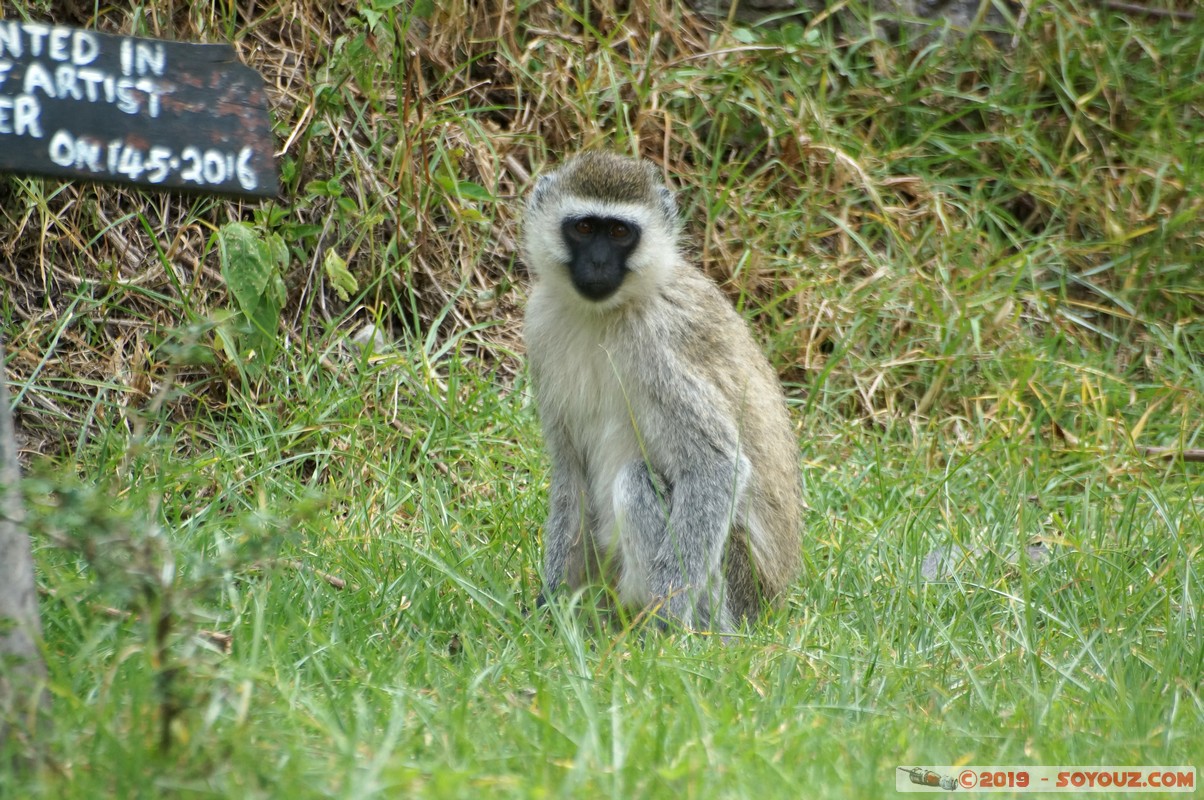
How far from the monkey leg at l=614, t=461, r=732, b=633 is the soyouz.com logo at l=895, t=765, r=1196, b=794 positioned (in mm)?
1544

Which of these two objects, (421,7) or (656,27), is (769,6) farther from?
(421,7)

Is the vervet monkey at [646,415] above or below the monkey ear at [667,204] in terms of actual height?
below

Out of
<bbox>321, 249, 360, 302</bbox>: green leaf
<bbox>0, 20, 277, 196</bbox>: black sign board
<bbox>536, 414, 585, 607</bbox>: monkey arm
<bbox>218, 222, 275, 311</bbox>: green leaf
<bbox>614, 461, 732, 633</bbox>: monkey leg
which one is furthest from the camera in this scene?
<bbox>321, 249, 360, 302</bbox>: green leaf

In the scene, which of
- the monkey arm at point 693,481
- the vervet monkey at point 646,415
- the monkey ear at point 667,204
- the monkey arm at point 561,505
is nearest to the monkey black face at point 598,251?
the vervet monkey at point 646,415

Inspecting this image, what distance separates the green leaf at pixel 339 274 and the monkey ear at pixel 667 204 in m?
1.96

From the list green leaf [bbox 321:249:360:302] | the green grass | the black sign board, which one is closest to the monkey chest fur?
the green grass

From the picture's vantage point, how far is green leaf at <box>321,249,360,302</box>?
624 cm

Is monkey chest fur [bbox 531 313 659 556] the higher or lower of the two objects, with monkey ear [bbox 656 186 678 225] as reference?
lower

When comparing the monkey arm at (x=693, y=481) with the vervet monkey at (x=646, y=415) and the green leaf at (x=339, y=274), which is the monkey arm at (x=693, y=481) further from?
the green leaf at (x=339, y=274)

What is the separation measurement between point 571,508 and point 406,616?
910 mm

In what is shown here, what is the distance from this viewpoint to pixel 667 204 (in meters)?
4.97

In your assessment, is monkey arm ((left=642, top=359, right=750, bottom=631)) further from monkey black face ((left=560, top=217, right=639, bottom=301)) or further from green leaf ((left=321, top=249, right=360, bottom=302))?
green leaf ((left=321, top=249, right=360, bottom=302))

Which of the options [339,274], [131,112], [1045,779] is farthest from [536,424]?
[1045,779]

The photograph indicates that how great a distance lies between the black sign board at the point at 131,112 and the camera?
A: 118 inches
